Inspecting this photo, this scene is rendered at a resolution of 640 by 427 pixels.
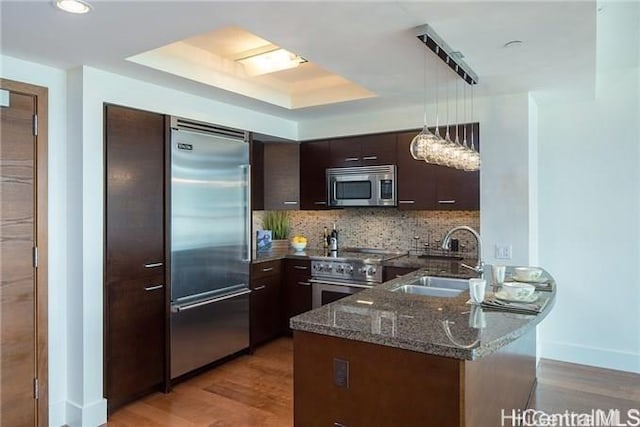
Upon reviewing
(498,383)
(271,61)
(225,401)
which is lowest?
(225,401)

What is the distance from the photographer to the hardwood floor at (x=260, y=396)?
2.92 metres

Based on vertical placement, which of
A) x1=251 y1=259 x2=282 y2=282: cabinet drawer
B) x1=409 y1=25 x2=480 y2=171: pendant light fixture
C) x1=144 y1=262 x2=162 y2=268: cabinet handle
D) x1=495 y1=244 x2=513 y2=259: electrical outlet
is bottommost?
x1=251 y1=259 x2=282 y2=282: cabinet drawer

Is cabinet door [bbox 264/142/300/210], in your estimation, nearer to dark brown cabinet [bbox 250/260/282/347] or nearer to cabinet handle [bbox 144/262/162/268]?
dark brown cabinet [bbox 250/260/282/347]

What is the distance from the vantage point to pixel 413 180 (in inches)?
165

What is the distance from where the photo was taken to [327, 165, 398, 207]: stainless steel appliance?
4316mm

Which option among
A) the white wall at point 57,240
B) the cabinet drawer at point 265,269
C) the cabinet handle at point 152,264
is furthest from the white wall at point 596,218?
the white wall at point 57,240

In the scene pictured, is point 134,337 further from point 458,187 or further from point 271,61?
point 458,187

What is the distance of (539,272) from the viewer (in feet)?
9.29

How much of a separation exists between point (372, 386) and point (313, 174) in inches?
127

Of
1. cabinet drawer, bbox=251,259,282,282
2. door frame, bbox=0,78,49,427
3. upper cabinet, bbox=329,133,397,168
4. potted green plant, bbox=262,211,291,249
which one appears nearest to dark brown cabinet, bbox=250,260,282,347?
cabinet drawer, bbox=251,259,282,282

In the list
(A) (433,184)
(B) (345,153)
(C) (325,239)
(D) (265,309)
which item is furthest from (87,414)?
(A) (433,184)

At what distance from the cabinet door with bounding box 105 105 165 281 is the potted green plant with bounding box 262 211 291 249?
1982mm

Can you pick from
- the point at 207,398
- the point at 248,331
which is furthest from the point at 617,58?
the point at 207,398

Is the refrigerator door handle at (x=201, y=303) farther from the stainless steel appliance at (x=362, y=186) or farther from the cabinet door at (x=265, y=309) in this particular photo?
the stainless steel appliance at (x=362, y=186)
